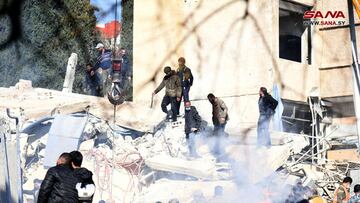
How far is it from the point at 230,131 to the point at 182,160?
278 centimetres

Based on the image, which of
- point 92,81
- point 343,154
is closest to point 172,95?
point 92,81

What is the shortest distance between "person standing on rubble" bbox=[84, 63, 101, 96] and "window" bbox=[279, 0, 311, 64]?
4428 millimetres

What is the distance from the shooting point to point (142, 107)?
16.5m

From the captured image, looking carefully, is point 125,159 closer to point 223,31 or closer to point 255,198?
point 255,198

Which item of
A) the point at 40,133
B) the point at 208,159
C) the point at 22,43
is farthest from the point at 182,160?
the point at 22,43

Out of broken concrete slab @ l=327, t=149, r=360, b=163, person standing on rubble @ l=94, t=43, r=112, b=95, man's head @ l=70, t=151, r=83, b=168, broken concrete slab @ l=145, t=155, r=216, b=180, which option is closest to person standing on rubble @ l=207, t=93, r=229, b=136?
broken concrete slab @ l=145, t=155, r=216, b=180

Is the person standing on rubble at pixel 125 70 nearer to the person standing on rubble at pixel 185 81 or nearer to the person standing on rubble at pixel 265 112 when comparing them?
the person standing on rubble at pixel 185 81

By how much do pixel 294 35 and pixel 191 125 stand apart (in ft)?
16.9

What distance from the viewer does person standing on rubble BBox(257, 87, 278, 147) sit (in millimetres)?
14898

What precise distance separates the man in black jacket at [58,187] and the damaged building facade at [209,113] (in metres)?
2.64

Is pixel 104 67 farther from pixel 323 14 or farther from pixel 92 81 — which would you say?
pixel 323 14

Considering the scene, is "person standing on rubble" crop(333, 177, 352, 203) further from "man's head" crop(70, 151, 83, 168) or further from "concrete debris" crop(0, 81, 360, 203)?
"man's head" crop(70, 151, 83, 168)

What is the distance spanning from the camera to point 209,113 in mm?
16641

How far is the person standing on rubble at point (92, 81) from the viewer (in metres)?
17.0
